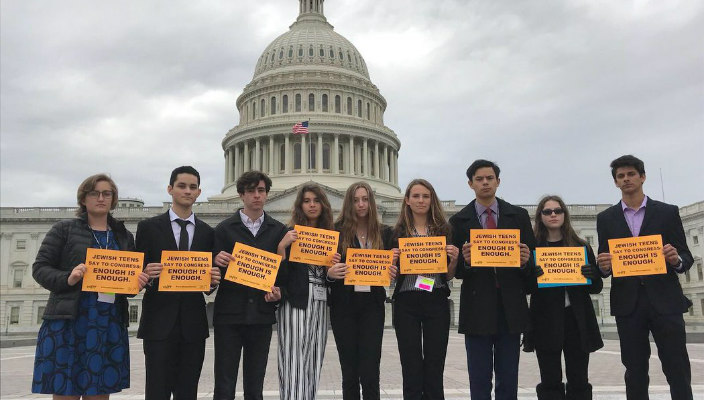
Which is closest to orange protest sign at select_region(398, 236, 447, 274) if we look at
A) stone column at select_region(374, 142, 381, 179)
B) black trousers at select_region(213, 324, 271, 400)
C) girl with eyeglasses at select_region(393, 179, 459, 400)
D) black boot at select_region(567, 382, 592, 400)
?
girl with eyeglasses at select_region(393, 179, 459, 400)

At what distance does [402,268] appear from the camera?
778cm

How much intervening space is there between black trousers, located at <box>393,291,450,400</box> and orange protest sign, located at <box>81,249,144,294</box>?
3.25 m

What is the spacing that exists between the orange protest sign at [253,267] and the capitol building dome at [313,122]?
66070 millimetres

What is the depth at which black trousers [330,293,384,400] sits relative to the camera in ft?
25.3

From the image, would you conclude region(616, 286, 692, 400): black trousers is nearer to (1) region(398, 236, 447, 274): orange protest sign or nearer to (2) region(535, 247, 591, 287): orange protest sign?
(2) region(535, 247, 591, 287): orange protest sign

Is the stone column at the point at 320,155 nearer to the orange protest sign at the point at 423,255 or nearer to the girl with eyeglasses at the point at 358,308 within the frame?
the girl with eyeglasses at the point at 358,308

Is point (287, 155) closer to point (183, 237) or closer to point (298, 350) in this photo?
point (183, 237)

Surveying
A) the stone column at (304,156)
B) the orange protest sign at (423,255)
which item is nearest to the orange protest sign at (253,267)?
the orange protest sign at (423,255)

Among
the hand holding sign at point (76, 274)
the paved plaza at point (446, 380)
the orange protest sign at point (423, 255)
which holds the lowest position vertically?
the paved plaza at point (446, 380)

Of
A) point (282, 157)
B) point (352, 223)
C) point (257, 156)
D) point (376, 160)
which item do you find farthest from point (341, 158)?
point (352, 223)

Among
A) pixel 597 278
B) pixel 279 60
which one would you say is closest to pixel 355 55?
pixel 279 60

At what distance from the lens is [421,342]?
782 centimetres

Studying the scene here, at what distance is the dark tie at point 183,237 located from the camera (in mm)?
7672

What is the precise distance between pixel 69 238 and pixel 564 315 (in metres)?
6.36
